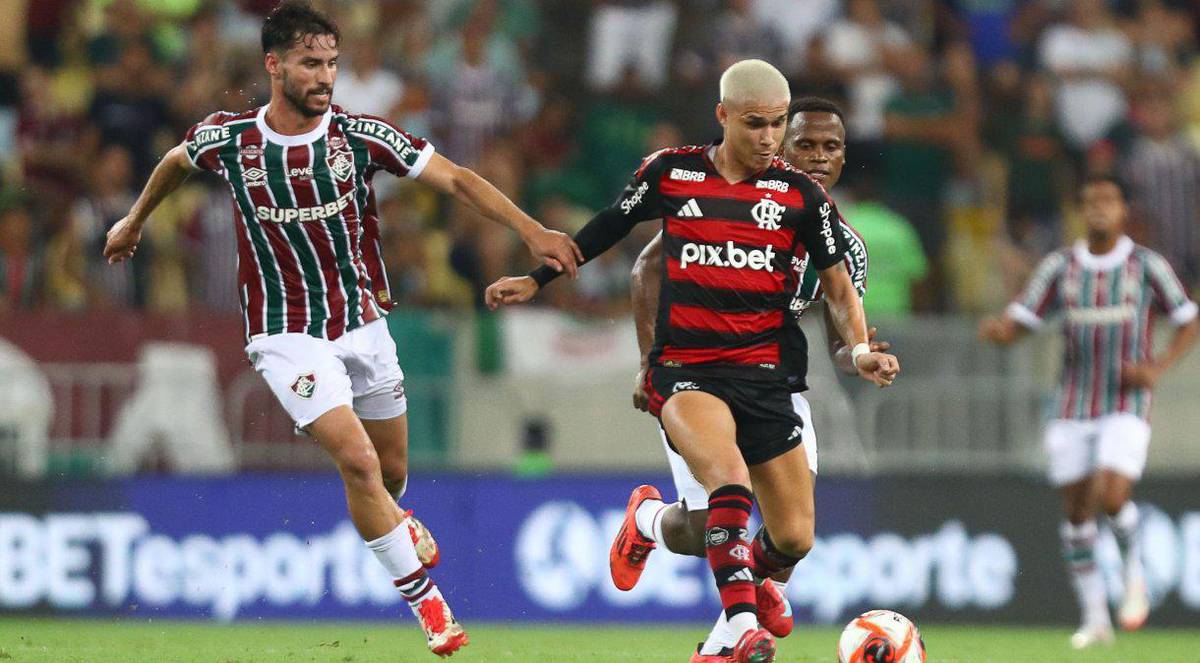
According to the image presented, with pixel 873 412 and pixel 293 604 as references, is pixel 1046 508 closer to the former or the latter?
pixel 873 412

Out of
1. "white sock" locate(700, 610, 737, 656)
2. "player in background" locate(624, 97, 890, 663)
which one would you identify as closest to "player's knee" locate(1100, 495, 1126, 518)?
"player in background" locate(624, 97, 890, 663)

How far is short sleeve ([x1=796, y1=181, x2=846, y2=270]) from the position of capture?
7.96 meters

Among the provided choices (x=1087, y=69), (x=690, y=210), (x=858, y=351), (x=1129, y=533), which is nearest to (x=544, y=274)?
(x=690, y=210)

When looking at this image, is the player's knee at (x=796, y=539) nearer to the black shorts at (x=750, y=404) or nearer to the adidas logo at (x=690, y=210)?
the black shorts at (x=750, y=404)

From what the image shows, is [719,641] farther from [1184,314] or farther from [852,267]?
[1184,314]

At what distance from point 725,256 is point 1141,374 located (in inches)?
192

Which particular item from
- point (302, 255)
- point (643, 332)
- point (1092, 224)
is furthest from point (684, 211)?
point (1092, 224)

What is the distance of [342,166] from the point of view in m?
8.27

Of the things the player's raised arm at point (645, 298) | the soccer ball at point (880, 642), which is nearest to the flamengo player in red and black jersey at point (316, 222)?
the player's raised arm at point (645, 298)

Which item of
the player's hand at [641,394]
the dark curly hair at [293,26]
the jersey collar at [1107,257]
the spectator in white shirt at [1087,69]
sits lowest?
the player's hand at [641,394]

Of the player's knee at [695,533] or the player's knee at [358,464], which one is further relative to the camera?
the player's knee at [695,533]

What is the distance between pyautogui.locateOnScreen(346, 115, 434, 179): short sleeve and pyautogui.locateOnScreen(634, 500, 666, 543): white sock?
1803 mm

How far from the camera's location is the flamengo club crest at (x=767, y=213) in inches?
310

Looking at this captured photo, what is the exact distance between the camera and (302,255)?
839 cm
